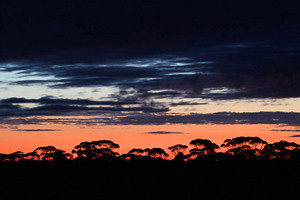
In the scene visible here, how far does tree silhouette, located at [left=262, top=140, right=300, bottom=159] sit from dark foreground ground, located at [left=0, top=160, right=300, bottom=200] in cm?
993

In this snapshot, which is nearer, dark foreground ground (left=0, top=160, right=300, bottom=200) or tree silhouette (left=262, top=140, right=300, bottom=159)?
dark foreground ground (left=0, top=160, right=300, bottom=200)

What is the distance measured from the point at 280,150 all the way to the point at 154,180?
4085cm

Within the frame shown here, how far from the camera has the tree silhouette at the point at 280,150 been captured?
366ft

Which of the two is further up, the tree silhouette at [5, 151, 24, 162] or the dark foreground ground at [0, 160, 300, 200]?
the tree silhouette at [5, 151, 24, 162]

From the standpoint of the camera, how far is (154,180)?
85.5m

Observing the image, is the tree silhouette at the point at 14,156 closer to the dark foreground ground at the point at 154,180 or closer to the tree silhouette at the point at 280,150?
the dark foreground ground at the point at 154,180

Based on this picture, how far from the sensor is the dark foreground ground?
65312 mm

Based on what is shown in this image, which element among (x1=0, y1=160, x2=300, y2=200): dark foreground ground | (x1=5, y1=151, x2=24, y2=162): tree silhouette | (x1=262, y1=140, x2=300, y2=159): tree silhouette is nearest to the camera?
(x1=0, y1=160, x2=300, y2=200): dark foreground ground

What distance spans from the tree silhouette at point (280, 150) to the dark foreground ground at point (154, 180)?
32.6 feet

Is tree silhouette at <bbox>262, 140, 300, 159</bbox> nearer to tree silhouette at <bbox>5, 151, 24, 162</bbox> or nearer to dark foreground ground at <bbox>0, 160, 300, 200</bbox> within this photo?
dark foreground ground at <bbox>0, 160, 300, 200</bbox>

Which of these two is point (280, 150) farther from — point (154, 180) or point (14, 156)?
point (14, 156)

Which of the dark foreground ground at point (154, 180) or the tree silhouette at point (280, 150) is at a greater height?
the tree silhouette at point (280, 150)

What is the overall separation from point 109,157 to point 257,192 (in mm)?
62598

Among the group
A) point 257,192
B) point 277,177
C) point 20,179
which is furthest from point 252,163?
point 20,179
